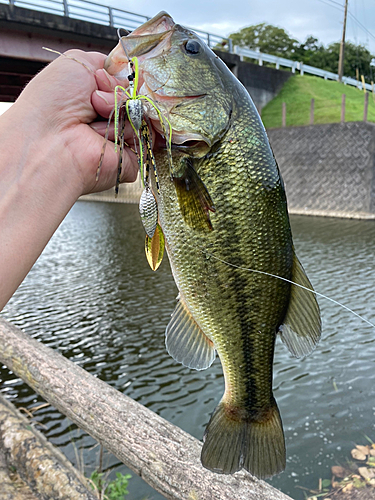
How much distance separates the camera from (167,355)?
7.16m

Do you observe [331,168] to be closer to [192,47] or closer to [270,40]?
[192,47]

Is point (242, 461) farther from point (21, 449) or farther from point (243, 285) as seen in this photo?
point (21, 449)

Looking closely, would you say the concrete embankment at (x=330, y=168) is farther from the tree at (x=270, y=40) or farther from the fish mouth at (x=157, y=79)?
the tree at (x=270, y=40)

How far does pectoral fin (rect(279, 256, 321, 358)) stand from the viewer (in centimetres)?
157

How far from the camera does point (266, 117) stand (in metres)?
25.9

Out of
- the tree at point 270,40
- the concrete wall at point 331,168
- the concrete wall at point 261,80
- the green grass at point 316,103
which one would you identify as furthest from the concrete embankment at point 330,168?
the tree at point 270,40

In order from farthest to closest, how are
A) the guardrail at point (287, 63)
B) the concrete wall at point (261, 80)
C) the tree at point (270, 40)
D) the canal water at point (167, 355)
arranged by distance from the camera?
the tree at point (270, 40) → the guardrail at point (287, 63) → the concrete wall at point (261, 80) → the canal water at point (167, 355)

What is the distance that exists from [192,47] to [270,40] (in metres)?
47.1

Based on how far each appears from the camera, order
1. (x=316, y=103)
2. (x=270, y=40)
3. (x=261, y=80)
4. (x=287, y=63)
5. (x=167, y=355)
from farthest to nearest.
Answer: (x=270, y=40)
(x=287, y=63)
(x=261, y=80)
(x=316, y=103)
(x=167, y=355)

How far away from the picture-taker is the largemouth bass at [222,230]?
1.44 metres

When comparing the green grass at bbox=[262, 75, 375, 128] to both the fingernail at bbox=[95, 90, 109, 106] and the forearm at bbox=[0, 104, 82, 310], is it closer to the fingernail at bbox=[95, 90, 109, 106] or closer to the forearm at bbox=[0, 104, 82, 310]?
the fingernail at bbox=[95, 90, 109, 106]

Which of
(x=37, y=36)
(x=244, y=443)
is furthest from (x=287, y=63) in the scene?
(x=244, y=443)

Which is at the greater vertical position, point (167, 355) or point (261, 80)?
point (261, 80)

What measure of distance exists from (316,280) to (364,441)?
18.0ft
